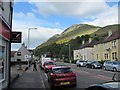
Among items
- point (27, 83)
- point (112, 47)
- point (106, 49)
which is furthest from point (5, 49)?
point (106, 49)

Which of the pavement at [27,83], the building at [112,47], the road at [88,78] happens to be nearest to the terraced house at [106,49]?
the building at [112,47]

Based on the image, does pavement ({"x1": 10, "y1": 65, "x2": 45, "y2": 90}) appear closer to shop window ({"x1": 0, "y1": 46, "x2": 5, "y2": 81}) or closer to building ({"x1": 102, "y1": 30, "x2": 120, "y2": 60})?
shop window ({"x1": 0, "y1": 46, "x2": 5, "y2": 81})

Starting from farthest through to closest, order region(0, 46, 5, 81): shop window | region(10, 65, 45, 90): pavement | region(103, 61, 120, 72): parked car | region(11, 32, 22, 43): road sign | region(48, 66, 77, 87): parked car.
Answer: region(103, 61, 120, 72): parked car, region(11, 32, 22, 43): road sign, region(10, 65, 45, 90): pavement, region(48, 66, 77, 87): parked car, region(0, 46, 5, 81): shop window

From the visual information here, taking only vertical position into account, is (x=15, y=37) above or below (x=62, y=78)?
above

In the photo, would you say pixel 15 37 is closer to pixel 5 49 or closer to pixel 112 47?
pixel 5 49

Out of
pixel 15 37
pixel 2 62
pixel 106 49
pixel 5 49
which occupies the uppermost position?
pixel 106 49

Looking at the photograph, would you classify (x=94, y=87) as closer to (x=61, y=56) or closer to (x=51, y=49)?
(x=61, y=56)

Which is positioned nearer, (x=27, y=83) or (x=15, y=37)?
(x=15, y=37)

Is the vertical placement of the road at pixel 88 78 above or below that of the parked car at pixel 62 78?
below

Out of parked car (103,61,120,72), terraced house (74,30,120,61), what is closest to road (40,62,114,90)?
parked car (103,61,120,72)

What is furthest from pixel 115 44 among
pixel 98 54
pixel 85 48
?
pixel 85 48

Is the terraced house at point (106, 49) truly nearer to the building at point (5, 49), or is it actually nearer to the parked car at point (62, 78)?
the parked car at point (62, 78)

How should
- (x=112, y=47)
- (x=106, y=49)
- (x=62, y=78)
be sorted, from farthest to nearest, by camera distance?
(x=106, y=49), (x=112, y=47), (x=62, y=78)

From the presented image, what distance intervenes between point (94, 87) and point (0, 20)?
27.4 ft
